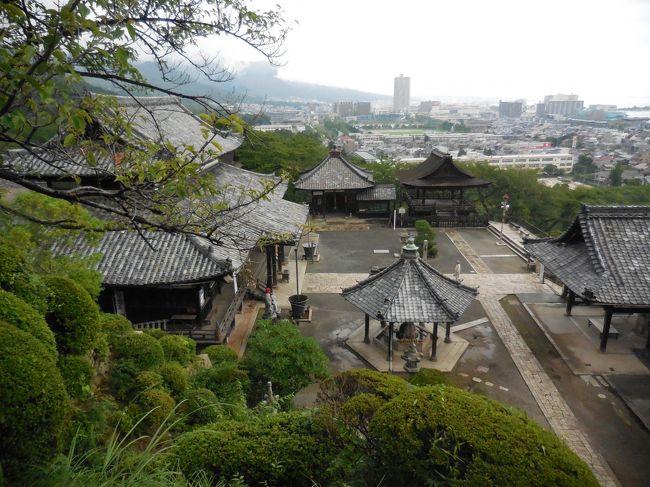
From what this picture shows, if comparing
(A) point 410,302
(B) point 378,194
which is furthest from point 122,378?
(B) point 378,194

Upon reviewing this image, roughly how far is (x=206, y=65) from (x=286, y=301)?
671 inches

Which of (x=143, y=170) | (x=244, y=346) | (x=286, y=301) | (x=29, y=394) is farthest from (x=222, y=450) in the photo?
→ (x=286, y=301)

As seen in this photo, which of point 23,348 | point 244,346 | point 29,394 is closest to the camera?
point 29,394

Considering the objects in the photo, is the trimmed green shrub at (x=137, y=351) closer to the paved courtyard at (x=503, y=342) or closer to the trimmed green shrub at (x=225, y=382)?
the trimmed green shrub at (x=225, y=382)

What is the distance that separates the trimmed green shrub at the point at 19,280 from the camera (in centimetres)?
675

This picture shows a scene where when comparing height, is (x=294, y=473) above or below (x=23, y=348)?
below

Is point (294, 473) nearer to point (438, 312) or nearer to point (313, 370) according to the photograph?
point (313, 370)

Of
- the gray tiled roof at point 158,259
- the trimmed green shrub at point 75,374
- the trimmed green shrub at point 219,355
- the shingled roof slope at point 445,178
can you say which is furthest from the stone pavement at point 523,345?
the trimmed green shrub at point 75,374

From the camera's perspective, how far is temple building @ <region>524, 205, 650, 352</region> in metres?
14.8

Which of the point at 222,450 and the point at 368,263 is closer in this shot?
the point at 222,450

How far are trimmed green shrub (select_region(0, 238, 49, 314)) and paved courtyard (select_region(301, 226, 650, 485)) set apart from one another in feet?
36.1

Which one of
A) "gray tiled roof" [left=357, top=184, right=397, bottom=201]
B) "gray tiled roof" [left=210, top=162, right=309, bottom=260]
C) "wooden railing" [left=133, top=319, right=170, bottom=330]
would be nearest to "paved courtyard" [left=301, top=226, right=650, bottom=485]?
"gray tiled roof" [left=210, top=162, right=309, bottom=260]

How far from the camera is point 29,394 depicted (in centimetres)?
453

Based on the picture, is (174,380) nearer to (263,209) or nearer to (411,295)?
(411,295)
